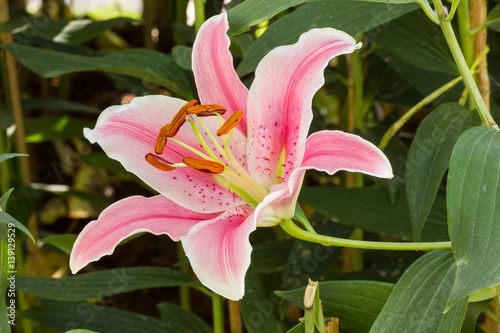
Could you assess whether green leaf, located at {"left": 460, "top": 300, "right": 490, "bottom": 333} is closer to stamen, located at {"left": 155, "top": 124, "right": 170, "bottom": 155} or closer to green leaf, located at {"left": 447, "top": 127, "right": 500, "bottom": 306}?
green leaf, located at {"left": 447, "top": 127, "right": 500, "bottom": 306}

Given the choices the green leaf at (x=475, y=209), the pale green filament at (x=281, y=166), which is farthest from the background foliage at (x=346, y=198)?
the pale green filament at (x=281, y=166)

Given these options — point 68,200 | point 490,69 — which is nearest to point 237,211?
point 490,69

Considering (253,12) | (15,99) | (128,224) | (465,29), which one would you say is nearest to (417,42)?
(465,29)

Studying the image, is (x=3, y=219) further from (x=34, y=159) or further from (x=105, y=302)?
(x=34, y=159)

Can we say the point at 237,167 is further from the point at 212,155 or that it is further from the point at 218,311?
the point at 218,311

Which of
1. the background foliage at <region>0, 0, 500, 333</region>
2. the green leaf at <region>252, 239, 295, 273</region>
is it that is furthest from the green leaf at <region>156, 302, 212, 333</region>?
the green leaf at <region>252, 239, 295, 273</region>

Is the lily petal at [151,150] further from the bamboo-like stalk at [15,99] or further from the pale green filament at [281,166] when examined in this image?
the bamboo-like stalk at [15,99]
